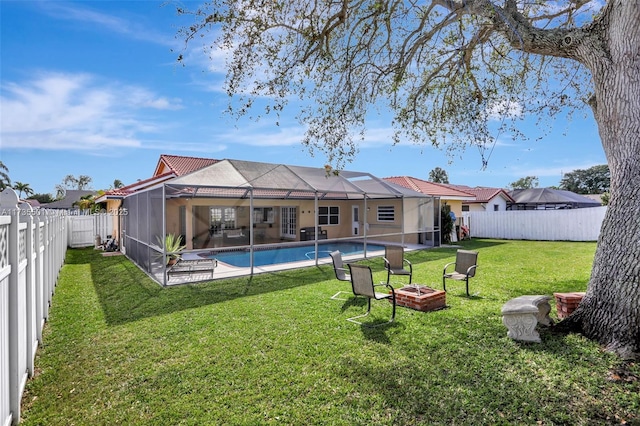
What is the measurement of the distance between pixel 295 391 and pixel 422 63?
322 inches

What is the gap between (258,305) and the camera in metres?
6.68

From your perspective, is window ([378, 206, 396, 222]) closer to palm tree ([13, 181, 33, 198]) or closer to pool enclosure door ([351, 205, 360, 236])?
pool enclosure door ([351, 205, 360, 236])

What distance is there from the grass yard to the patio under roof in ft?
12.5

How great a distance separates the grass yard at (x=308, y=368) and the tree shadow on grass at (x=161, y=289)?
8 cm

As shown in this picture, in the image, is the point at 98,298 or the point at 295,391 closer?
the point at 295,391

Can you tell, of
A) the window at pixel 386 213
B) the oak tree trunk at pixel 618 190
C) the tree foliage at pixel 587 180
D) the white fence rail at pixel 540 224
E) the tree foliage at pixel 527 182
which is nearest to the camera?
the oak tree trunk at pixel 618 190

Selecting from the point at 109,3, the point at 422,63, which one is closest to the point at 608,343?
the point at 422,63

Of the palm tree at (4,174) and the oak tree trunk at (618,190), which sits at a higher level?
the palm tree at (4,174)

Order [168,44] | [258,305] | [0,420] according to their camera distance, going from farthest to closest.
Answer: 1. [258,305]
2. [168,44]
3. [0,420]

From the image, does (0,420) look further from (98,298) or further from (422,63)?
(422,63)

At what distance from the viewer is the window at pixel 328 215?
65.7 feet

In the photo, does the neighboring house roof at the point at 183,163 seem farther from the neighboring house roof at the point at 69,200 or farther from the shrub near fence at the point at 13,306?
the neighboring house roof at the point at 69,200

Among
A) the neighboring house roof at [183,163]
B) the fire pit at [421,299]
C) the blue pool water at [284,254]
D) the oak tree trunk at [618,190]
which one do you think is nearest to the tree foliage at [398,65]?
the oak tree trunk at [618,190]

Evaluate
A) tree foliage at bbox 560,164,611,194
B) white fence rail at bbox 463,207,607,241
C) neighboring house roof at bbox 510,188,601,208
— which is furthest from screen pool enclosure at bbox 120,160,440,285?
tree foliage at bbox 560,164,611,194
